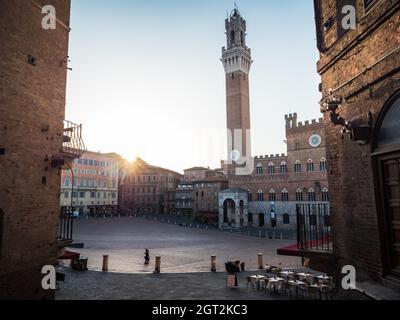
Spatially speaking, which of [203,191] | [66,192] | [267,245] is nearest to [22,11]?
[267,245]

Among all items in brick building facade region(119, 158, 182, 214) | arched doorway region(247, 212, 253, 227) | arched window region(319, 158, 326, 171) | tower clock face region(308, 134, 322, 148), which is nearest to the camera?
arched window region(319, 158, 326, 171)

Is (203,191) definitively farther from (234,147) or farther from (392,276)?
(392,276)

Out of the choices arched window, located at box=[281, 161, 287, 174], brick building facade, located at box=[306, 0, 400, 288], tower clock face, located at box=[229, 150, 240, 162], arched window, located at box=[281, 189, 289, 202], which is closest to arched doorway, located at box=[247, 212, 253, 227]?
arched window, located at box=[281, 189, 289, 202]

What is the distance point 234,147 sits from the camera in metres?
54.5

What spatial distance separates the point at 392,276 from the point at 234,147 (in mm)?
49813

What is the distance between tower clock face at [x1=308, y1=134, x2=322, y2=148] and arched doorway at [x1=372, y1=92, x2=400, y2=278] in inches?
1576

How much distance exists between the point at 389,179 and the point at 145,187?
77075 millimetres

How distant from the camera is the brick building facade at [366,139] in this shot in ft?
16.4

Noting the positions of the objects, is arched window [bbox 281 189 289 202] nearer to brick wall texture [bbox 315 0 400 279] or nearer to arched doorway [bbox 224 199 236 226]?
arched doorway [bbox 224 199 236 226]

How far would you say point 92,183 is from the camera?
221 ft

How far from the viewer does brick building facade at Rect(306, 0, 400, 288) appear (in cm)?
501
